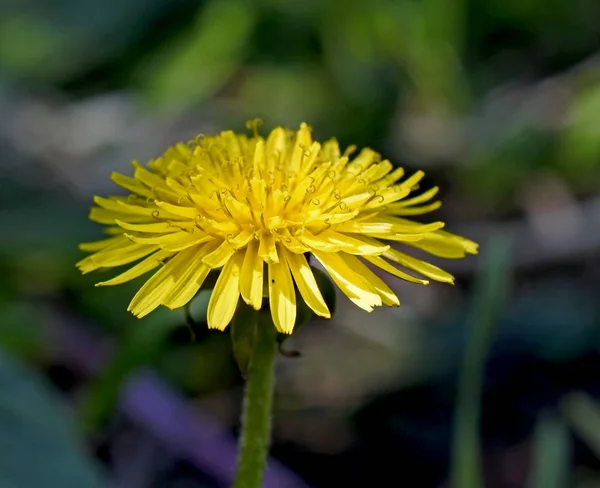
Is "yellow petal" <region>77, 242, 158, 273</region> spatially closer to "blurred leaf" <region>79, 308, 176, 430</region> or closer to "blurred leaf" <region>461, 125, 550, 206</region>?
"blurred leaf" <region>79, 308, 176, 430</region>

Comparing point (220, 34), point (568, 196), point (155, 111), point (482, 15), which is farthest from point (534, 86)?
point (155, 111)

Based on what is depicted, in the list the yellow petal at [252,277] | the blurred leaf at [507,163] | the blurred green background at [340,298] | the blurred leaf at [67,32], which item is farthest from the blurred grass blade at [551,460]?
the blurred leaf at [67,32]

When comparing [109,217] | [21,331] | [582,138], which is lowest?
[109,217]

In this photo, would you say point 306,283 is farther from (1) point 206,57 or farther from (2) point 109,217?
(1) point 206,57

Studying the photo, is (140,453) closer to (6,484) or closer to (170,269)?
(6,484)

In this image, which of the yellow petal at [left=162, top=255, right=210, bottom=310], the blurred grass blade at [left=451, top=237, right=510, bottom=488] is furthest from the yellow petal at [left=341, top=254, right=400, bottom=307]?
the blurred grass blade at [left=451, top=237, right=510, bottom=488]

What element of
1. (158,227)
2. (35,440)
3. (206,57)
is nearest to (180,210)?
(158,227)
